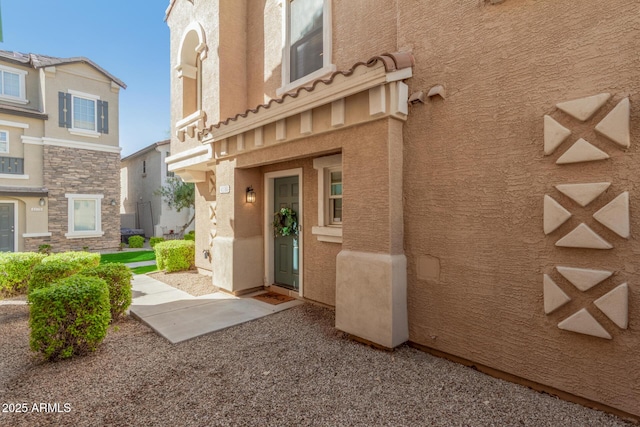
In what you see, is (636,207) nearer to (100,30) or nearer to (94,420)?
(94,420)

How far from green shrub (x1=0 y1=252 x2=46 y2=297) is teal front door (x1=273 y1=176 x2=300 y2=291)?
5.89 m

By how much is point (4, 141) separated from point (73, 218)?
13.9 ft

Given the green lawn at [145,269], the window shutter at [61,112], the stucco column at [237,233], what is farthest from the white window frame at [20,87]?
the stucco column at [237,233]

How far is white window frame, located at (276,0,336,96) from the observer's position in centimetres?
584

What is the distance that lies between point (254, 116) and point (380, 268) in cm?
384

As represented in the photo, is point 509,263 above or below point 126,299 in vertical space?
above

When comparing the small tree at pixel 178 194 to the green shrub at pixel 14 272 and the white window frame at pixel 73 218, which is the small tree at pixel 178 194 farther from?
the green shrub at pixel 14 272

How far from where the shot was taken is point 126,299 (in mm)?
5531

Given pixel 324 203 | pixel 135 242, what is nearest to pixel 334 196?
pixel 324 203

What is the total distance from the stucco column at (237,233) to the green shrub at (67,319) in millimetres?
2828

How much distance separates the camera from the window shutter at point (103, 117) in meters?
15.9

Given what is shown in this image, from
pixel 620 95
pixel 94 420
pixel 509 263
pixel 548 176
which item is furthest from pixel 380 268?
pixel 94 420

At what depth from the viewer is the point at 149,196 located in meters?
21.5

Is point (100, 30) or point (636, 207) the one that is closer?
point (636, 207)
